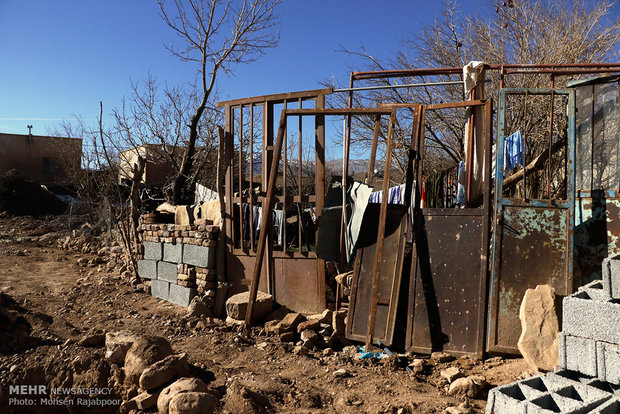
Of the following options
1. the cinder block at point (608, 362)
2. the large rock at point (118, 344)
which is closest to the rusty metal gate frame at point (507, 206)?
the cinder block at point (608, 362)

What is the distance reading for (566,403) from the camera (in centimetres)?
313

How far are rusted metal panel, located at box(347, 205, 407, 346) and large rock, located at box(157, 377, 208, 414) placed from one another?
1857 millimetres

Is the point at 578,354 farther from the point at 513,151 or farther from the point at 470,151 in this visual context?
the point at 470,151

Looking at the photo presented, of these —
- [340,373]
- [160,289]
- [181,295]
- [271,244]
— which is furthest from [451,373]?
[160,289]

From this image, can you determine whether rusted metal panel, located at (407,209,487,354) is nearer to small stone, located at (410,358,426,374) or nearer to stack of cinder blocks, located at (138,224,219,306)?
small stone, located at (410,358,426,374)

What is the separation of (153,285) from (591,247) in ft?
20.2

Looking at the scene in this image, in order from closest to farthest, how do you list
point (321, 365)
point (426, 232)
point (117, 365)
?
point (117, 365) < point (321, 365) < point (426, 232)

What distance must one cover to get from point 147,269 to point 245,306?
276 cm

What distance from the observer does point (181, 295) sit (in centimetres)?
710

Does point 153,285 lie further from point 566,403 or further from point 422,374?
point 566,403

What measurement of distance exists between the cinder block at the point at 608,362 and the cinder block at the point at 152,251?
6157 millimetres

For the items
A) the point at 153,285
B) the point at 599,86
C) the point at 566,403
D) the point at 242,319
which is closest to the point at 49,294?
the point at 153,285

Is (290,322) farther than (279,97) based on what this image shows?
No

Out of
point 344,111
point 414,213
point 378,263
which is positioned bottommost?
point 378,263
